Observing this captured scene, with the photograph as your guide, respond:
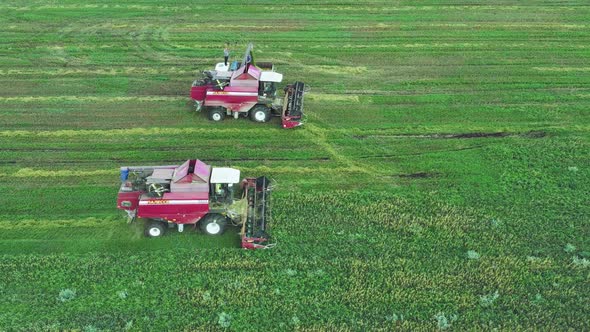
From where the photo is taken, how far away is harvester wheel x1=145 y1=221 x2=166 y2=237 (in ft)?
46.2

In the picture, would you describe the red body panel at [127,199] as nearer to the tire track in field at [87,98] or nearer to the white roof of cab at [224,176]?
the white roof of cab at [224,176]

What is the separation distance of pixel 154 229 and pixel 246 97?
638 cm

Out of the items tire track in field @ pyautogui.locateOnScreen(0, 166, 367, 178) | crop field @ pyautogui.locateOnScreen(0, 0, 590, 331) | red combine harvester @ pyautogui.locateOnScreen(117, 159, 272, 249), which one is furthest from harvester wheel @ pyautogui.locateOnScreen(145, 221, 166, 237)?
tire track in field @ pyautogui.locateOnScreen(0, 166, 367, 178)

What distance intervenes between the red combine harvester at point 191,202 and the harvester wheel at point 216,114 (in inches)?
185

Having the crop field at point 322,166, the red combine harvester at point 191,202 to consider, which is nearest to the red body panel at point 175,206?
the red combine harvester at point 191,202

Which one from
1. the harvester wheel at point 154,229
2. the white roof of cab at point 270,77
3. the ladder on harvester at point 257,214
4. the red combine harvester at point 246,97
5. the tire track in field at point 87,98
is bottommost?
the harvester wheel at point 154,229

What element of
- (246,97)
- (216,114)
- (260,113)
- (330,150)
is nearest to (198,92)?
(216,114)

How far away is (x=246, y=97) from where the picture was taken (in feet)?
60.9

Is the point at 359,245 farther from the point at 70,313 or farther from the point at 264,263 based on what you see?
the point at 70,313

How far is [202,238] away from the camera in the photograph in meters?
14.2

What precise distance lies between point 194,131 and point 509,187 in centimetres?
1050

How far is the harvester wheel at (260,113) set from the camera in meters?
18.9

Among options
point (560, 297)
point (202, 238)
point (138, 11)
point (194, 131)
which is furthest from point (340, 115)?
point (138, 11)

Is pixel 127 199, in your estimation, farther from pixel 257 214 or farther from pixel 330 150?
pixel 330 150
